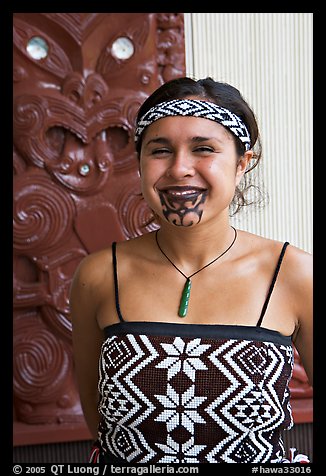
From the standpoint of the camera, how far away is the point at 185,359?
53.3 inches

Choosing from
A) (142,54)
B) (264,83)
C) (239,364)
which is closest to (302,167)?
(264,83)

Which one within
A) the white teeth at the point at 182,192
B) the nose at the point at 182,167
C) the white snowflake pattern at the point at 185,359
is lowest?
the white snowflake pattern at the point at 185,359

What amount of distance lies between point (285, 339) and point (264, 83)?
1.47 meters

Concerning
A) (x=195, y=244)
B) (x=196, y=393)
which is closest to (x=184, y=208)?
(x=195, y=244)

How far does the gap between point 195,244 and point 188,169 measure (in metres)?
0.22

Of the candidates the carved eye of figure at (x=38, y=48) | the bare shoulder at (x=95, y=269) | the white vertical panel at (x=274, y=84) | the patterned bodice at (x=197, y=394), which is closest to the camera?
the patterned bodice at (x=197, y=394)

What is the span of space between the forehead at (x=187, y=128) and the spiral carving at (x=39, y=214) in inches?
44.2

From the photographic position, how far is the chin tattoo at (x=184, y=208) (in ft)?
4.52

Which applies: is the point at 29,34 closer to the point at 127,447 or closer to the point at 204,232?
the point at 204,232

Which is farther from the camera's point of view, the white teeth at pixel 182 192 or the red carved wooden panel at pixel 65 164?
the red carved wooden panel at pixel 65 164

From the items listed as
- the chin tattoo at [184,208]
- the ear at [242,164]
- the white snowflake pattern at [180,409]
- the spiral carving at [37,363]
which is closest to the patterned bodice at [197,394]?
the white snowflake pattern at [180,409]

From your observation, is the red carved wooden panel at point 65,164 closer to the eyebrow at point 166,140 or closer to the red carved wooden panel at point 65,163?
the red carved wooden panel at point 65,163

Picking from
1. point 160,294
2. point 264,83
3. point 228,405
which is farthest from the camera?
point 264,83

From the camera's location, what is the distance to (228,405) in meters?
1.34
